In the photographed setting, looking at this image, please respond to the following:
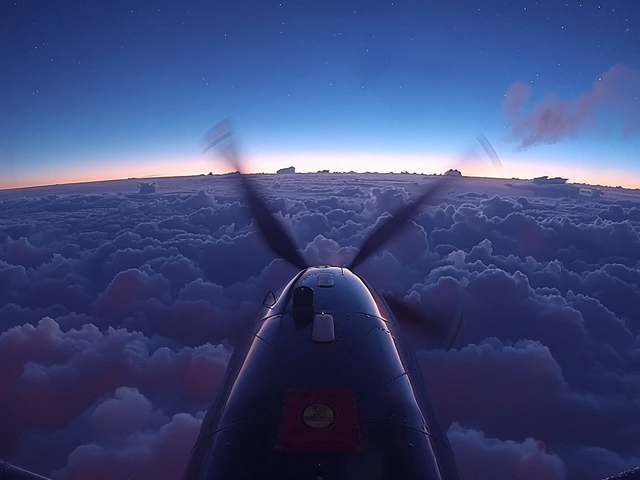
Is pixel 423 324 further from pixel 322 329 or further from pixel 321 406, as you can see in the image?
pixel 321 406

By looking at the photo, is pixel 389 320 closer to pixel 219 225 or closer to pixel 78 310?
pixel 78 310

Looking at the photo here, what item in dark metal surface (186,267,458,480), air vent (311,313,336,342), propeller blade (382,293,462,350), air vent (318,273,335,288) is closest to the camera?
dark metal surface (186,267,458,480)

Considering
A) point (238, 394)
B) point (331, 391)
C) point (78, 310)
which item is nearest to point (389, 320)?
point (331, 391)

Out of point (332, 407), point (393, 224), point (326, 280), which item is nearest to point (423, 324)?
point (326, 280)

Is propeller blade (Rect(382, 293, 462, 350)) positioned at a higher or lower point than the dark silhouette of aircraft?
lower

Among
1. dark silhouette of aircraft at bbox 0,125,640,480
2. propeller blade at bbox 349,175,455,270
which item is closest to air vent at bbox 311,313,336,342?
dark silhouette of aircraft at bbox 0,125,640,480

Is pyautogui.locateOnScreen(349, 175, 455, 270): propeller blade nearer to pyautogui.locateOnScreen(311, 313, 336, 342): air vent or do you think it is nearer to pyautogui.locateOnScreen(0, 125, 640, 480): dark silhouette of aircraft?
pyautogui.locateOnScreen(0, 125, 640, 480): dark silhouette of aircraft

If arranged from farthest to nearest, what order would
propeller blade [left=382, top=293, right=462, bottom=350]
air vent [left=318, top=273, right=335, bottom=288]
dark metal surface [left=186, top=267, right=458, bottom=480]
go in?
propeller blade [left=382, top=293, right=462, bottom=350], air vent [left=318, top=273, right=335, bottom=288], dark metal surface [left=186, top=267, right=458, bottom=480]
